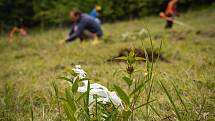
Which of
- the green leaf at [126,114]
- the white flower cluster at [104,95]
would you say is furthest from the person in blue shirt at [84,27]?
the green leaf at [126,114]

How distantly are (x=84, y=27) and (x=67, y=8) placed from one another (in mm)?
11495

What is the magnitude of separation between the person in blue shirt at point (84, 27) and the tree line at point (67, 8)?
34.4ft

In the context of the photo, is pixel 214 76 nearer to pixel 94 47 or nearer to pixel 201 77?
pixel 201 77

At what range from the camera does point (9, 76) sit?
462 centimetres

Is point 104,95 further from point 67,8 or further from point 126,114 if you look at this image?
point 67,8

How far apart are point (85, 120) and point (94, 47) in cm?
555

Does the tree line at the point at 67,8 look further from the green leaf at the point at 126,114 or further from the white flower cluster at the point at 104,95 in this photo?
the green leaf at the point at 126,114

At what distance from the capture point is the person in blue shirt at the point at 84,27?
336 inches

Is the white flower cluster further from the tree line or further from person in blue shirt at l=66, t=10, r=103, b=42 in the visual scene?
the tree line

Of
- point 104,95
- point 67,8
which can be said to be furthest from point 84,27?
point 67,8

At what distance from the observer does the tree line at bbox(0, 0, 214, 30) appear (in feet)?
63.3

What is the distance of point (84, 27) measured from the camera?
8633 millimetres

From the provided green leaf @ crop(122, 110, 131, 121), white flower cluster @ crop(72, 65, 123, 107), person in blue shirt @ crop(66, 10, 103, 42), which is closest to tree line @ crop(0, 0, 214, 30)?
person in blue shirt @ crop(66, 10, 103, 42)

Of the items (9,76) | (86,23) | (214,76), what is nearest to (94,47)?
(86,23)
